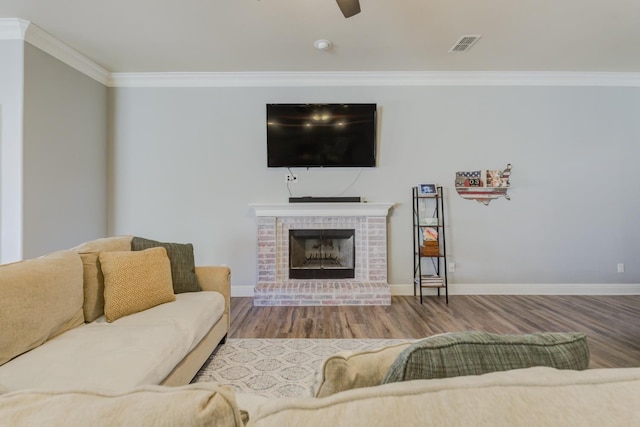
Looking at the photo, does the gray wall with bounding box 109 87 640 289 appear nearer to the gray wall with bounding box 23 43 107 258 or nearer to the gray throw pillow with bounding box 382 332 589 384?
the gray wall with bounding box 23 43 107 258

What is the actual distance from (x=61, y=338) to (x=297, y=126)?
2.94 meters

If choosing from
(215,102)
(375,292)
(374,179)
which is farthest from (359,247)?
(215,102)

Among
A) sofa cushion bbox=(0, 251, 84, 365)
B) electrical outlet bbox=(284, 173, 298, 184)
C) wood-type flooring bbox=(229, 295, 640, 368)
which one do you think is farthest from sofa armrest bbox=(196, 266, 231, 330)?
electrical outlet bbox=(284, 173, 298, 184)

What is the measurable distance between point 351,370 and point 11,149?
Answer: 12.2 feet

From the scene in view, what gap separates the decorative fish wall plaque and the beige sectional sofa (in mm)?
3218

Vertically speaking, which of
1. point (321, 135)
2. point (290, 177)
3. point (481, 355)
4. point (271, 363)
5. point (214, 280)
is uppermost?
point (321, 135)

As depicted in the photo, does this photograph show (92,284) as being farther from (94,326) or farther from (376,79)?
(376,79)

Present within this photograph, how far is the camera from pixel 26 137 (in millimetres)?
2715

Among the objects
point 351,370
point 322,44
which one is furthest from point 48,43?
point 351,370

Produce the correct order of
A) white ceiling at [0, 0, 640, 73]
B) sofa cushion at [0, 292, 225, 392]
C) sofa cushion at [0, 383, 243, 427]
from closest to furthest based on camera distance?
sofa cushion at [0, 383, 243, 427], sofa cushion at [0, 292, 225, 392], white ceiling at [0, 0, 640, 73]

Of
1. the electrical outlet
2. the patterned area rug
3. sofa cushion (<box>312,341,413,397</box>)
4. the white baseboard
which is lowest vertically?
the patterned area rug

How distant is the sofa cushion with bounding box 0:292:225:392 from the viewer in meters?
1.11

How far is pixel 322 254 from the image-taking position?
3.81 metres

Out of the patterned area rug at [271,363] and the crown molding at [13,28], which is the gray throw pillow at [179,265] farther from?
the crown molding at [13,28]
